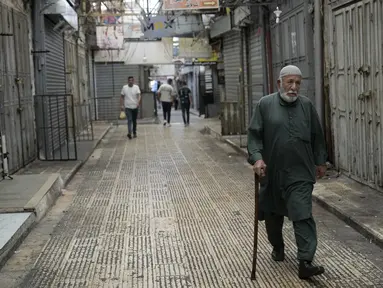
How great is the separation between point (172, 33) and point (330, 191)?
16561 millimetres

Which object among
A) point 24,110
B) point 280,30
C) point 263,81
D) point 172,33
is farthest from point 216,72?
point 24,110

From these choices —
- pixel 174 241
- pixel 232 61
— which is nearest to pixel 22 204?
pixel 174 241

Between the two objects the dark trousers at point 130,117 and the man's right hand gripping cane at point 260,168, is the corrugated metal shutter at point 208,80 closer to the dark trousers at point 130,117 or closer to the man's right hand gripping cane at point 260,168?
the dark trousers at point 130,117

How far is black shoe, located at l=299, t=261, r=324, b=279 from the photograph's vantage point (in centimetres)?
497

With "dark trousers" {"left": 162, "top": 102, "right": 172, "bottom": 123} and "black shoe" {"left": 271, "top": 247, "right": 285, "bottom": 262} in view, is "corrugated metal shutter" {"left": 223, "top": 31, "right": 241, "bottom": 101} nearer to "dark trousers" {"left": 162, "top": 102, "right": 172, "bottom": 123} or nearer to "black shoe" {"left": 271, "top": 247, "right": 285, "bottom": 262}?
"dark trousers" {"left": 162, "top": 102, "right": 172, "bottom": 123}

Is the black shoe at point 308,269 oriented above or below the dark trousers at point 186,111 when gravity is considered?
below

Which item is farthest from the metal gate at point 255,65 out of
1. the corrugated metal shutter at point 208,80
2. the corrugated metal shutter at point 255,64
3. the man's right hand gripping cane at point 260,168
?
the corrugated metal shutter at point 208,80

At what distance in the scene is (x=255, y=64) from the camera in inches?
677

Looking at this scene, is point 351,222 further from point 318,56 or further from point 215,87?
point 215,87

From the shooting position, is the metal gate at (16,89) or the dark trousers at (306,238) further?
the metal gate at (16,89)

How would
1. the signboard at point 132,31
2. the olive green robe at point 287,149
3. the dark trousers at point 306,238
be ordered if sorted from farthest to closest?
the signboard at point 132,31 < the olive green robe at point 287,149 < the dark trousers at point 306,238

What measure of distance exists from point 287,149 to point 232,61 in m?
16.2

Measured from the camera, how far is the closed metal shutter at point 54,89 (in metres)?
13.3

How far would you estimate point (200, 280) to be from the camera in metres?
5.11
